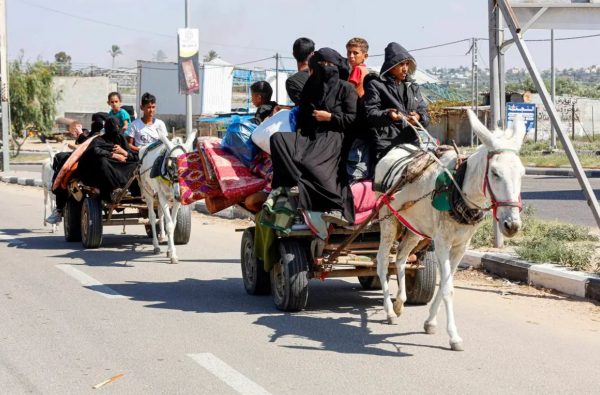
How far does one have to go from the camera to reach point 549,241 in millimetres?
11023

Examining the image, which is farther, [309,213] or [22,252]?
[22,252]

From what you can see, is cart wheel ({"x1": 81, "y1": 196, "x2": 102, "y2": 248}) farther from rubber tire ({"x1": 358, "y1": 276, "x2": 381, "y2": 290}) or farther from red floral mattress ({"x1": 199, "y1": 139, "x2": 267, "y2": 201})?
rubber tire ({"x1": 358, "y1": 276, "x2": 381, "y2": 290})

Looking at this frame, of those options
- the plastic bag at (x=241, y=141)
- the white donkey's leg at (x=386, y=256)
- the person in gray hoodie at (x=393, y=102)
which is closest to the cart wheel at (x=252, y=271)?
the plastic bag at (x=241, y=141)

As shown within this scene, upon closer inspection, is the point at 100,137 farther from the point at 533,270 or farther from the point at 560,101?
the point at 560,101

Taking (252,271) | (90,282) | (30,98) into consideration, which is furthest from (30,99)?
(252,271)

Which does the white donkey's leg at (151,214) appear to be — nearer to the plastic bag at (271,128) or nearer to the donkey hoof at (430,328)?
the plastic bag at (271,128)

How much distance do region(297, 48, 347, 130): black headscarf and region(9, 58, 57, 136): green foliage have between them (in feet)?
169

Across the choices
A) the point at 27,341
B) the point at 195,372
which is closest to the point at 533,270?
the point at 195,372

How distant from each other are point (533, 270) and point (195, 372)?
4949mm

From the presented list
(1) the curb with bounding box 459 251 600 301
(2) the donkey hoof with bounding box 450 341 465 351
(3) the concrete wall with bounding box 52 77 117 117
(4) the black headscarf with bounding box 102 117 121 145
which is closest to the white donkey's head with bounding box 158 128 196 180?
(4) the black headscarf with bounding box 102 117 121 145

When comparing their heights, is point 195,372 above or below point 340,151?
below

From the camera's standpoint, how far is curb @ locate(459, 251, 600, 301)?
9.37m

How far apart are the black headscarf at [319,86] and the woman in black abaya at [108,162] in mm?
5329

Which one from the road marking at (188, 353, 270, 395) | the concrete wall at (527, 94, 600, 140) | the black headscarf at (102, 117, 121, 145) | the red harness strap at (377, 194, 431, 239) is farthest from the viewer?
the concrete wall at (527, 94, 600, 140)
